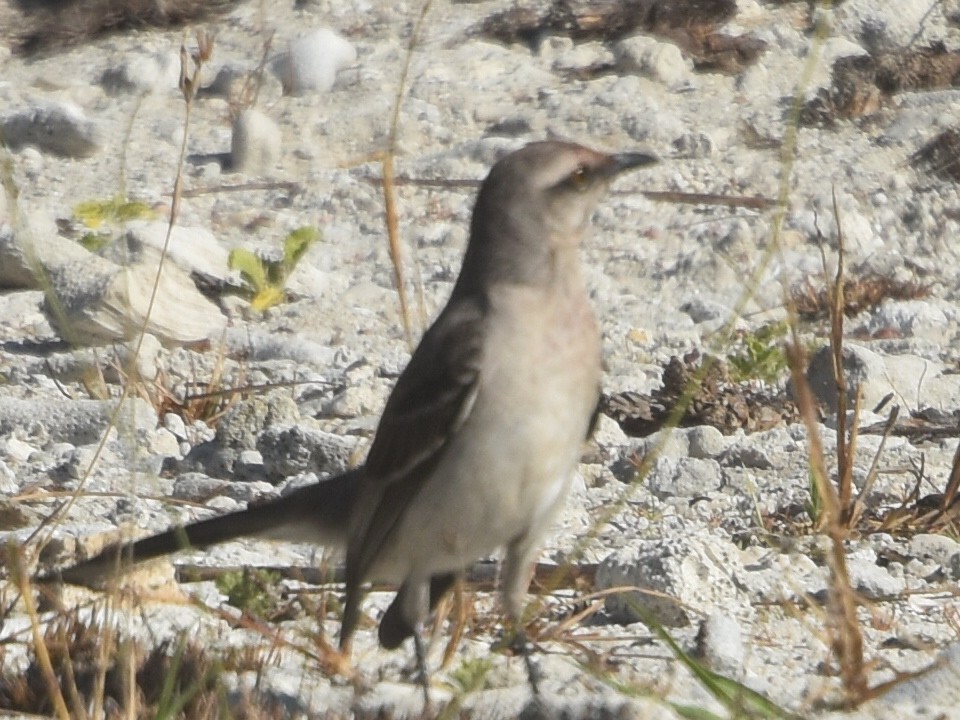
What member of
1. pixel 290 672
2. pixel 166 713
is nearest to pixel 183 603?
pixel 290 672

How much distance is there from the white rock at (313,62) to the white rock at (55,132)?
1442 millimetres

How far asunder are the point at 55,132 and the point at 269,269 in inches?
112

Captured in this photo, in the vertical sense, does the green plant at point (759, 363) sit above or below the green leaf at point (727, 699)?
above

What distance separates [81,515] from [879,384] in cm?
324

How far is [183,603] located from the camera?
5.05 meters

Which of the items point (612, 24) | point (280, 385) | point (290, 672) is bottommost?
point (290, 672)

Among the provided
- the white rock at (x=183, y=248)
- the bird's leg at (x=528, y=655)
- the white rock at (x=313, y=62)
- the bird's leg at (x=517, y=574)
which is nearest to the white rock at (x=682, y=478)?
the bird's leg at (x=517, y=574)

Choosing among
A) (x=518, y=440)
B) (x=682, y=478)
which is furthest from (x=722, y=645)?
(x=682, y=478)

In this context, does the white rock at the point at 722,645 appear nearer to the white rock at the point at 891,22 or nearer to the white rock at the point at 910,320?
the white rock at the point at 910,320

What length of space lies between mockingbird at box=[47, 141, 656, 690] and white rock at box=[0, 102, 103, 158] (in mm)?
6121

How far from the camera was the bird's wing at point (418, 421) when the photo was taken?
4680 mm

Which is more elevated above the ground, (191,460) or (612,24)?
(612,24)

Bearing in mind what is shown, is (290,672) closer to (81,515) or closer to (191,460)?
(81,515)

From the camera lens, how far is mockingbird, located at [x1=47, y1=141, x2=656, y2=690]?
4633 mm
